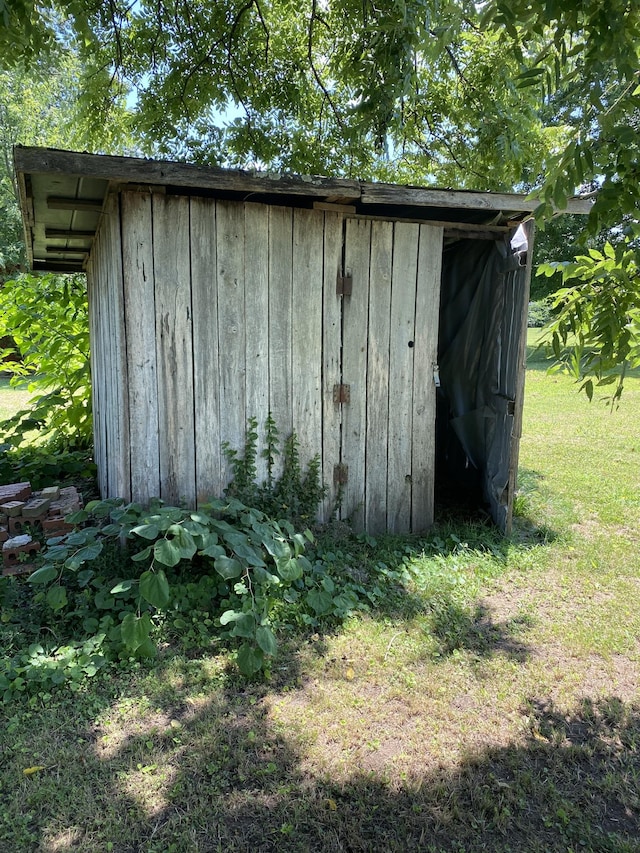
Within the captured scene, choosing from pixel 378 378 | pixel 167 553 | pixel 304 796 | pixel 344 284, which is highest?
pixel 344 284

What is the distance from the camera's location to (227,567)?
3238 mm

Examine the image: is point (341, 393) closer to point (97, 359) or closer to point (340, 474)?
point (340, 474)

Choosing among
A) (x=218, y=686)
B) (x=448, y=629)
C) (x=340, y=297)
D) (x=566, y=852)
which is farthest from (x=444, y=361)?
(x=566, y=852)

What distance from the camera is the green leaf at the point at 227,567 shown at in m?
3.22

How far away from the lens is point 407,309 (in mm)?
4895

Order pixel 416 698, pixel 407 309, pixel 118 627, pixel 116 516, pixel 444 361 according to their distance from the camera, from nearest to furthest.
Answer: pixel 416 698, pixel 118 627, pixel 116 516, pixel 407 309, pixel 444 361

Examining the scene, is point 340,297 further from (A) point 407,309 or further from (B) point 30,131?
(B) point 30,131

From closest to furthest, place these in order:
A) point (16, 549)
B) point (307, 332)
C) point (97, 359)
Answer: point (16, 549)
point (307, 332)
point (97, 359)

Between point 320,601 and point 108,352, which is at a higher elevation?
point 108,352

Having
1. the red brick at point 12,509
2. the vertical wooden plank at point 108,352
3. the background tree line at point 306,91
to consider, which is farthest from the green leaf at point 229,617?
the background tree line at point 306,91

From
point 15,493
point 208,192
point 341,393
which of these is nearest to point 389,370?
point 341,393

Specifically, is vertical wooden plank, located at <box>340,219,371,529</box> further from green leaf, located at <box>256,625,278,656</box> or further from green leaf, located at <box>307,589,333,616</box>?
green leaf, located at <box>256,625,278,656</box>

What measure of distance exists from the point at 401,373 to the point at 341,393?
1.77 ft

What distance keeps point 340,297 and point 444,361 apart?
82.7 inches
